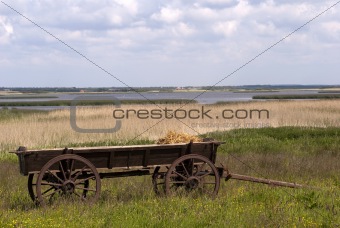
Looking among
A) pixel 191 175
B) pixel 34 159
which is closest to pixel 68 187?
pixel 34 159

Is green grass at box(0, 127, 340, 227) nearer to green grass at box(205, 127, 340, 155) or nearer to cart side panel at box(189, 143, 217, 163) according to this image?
cart side panel at box(189, 143, 217, 163)

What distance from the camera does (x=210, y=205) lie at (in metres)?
7.62

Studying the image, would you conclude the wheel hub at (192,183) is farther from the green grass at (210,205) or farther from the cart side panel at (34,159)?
the cart side panel at (34,159)

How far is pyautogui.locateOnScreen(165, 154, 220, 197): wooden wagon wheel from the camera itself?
8.41 metres

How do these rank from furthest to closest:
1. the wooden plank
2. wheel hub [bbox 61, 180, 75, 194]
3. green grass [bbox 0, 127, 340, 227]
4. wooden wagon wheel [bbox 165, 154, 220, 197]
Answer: wooden wagon wheel [bbox 165, 154, 220, 197] < the wooden plank < wheel hub [bbox 61, 180, 75, 194] < green grass [bbox 0, 127, 340, 227]

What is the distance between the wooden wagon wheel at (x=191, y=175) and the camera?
841 cm

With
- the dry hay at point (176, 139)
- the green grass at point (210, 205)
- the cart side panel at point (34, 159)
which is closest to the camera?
the green grass at point (210, 205)

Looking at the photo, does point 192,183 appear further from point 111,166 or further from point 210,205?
point 111,166

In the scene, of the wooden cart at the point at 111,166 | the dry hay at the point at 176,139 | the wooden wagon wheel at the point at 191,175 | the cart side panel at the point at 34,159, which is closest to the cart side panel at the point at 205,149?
the wooden cart at the point at 111,166

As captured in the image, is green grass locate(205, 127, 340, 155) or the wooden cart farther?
green grass locate(205, 127, 340, 155)

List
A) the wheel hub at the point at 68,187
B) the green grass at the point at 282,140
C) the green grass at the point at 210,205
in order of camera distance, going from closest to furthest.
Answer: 1. the green grass at the point at 210,205
2. the wheel hub at the point at 68,187
3. the green grass at the point at 282,140

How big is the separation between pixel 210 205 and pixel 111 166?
174 centimetres

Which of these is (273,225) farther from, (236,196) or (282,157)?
(282,157)

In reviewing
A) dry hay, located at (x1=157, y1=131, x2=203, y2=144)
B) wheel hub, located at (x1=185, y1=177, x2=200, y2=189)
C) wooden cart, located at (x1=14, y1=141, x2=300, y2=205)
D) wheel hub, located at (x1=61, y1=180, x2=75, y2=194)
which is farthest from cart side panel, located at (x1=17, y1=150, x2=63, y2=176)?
wheel hub, located at (x1=185, y1=177, x2=200, y2=189)
